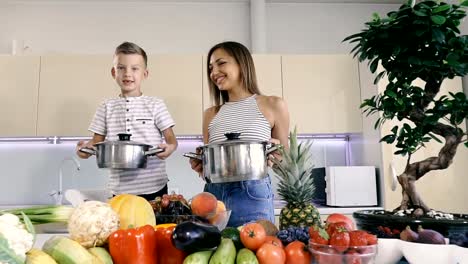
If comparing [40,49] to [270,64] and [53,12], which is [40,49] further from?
[270,64]

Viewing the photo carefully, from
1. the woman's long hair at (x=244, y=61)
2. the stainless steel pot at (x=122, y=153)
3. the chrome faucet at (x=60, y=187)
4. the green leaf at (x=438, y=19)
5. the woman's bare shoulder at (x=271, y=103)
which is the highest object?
the woman's long hair at (x=244, y=61)

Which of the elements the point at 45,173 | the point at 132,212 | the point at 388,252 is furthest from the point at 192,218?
the point at 45,173

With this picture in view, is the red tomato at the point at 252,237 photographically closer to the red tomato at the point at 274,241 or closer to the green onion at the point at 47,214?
the red tomato at the point at 274,241

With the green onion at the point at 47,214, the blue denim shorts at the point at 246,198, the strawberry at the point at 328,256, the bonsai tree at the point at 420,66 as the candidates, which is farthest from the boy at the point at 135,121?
the strawberry at the point at 328,256

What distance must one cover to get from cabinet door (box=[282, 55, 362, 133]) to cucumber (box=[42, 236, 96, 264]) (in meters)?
1.86

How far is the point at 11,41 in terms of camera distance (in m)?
2.44

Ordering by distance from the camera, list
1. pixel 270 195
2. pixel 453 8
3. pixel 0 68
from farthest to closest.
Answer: pixel 0 68
pixel 270 195
pixel 453 8

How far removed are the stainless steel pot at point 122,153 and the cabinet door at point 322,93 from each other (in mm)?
1375

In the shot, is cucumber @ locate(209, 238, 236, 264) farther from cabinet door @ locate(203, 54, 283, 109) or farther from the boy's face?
cabinet door @ locate(203, 54, 283, 109)

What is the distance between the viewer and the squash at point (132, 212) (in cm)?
58

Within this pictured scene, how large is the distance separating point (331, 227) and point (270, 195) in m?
0.56

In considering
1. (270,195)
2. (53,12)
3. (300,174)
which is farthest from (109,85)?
(300,174)

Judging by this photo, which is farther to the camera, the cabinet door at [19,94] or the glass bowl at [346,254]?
the cabinet door at [19,94]

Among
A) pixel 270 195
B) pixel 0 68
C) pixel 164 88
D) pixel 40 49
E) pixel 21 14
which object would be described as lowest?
pixel 270 195
